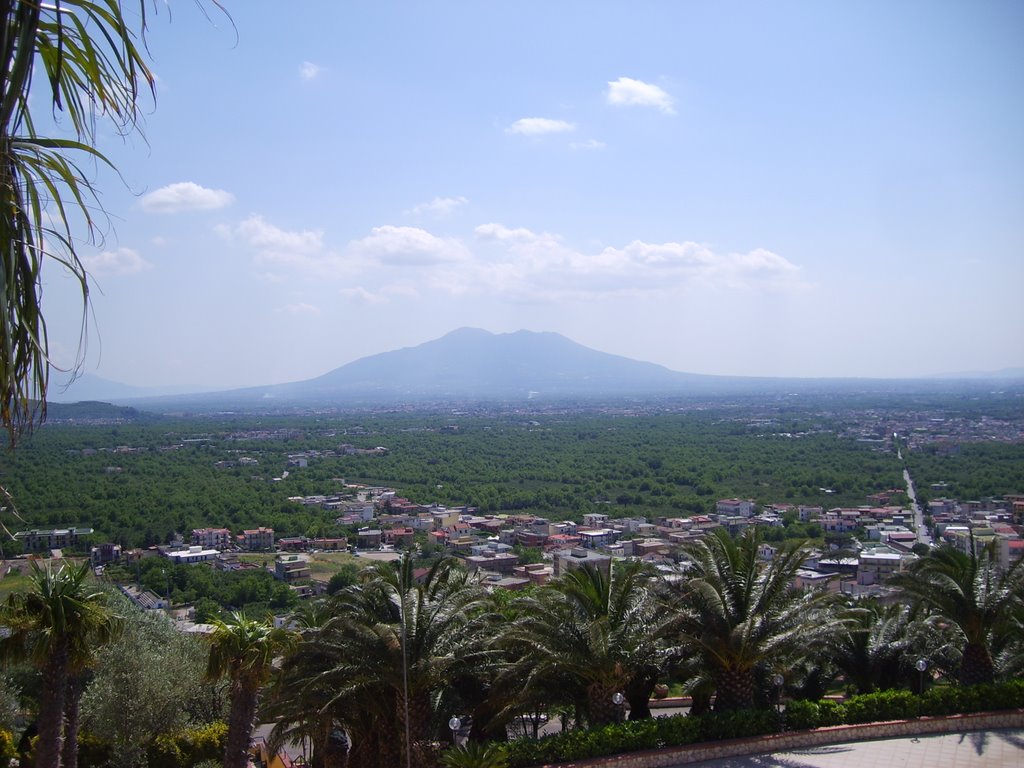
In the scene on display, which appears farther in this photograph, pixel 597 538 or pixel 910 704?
pixel 597 538

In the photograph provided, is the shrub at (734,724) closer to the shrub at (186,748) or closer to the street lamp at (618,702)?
the street lamp at (618,702)

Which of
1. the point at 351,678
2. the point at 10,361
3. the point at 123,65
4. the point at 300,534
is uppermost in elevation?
the point at 123,65

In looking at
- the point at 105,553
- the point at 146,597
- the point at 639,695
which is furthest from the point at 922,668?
the point at 105,553

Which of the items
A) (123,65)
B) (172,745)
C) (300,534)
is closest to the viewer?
(123,65)

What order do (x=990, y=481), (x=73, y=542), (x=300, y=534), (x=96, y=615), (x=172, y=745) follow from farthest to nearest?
(x=990, y=481)
(x=300, y=534)
(x=73, y=542)
(x=172, y=745)
(x=96, y=615)

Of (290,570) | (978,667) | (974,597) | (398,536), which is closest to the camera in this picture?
(974,597)

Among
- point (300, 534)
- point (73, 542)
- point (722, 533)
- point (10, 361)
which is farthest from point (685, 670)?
A: point (300, 534)

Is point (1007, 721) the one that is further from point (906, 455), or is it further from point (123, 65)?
point (906, 455)

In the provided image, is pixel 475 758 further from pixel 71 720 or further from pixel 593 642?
pixel 71 720
